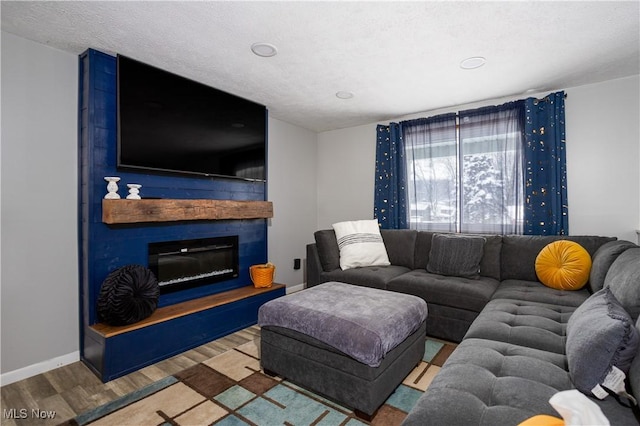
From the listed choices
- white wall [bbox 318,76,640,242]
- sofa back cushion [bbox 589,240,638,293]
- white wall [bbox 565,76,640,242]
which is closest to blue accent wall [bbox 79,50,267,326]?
sofa back cushion [bbox 589,240,638,293]

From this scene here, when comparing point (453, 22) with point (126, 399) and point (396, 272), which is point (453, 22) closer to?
point (396, 272)

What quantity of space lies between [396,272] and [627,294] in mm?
1932

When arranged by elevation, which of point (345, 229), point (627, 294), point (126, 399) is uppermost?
point (345, 229)

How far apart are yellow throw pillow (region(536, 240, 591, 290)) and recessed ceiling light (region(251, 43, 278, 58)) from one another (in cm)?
280

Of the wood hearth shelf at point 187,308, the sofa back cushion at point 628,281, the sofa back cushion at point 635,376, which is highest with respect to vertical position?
the sofa back cushion at point 628,281

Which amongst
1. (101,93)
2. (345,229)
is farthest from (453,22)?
(101,93)

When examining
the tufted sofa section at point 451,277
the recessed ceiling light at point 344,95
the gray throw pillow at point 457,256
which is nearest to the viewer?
the tufted sofa section at point 451,277

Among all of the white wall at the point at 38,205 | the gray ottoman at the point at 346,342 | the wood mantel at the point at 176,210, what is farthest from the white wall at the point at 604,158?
the white wall at the point at 38,205

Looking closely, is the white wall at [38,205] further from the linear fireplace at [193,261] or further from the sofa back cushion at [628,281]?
the sofa back cushion at [628,281]

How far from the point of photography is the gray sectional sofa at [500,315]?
1.09 metres

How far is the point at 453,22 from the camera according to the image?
202 centimetres

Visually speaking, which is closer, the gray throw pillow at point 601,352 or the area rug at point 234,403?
the gray throw pillow at point 601,352

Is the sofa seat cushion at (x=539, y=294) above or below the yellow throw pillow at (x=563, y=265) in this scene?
below

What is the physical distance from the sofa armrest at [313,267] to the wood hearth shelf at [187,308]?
13.2 inches
